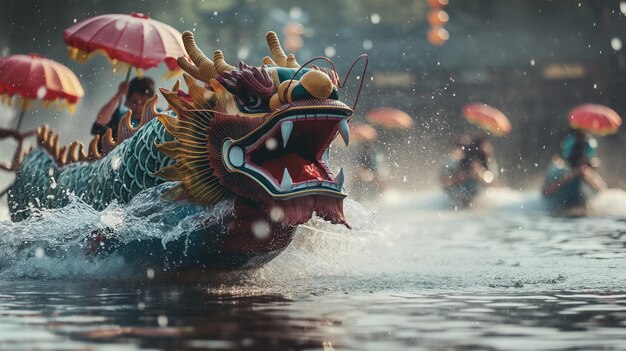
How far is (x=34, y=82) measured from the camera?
11.6m

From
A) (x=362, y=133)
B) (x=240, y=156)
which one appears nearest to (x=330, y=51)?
(x=362, y=133)

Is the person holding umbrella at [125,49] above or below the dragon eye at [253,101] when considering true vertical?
above

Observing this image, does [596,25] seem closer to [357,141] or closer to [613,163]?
[613,163]

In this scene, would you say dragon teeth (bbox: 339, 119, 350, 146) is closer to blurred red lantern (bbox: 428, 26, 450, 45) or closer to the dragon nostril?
the dragon nostril

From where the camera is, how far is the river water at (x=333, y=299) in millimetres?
5859

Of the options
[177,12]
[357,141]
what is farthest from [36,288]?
[177,12]

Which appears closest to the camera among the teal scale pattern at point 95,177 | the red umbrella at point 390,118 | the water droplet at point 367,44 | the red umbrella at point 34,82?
the teal scale pattern at point 95,177

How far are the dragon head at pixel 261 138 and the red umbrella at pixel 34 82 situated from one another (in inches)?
132

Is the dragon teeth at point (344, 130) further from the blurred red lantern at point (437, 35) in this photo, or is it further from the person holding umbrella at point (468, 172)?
the blurred red lantern at point (437, 35)

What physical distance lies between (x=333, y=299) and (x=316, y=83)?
133 cm

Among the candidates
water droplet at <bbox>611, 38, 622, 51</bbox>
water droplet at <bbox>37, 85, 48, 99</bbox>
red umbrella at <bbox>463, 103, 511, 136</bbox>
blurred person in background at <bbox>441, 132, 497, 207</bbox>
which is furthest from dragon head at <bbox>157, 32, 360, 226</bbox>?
water droplet at <bbox>611, 38, 622, 51</bbox>

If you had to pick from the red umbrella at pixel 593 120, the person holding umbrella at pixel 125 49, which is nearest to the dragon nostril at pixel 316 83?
→ the person holding umbrella at pixel 125 49

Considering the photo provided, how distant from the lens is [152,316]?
670cm

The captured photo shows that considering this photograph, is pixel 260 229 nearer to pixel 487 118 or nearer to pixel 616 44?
pixel 487 118
